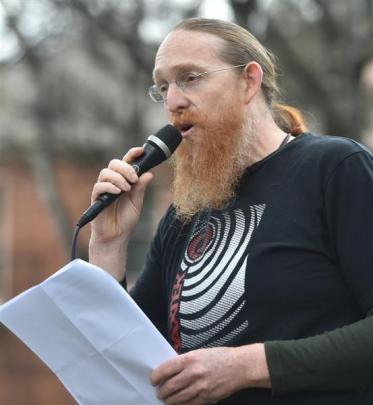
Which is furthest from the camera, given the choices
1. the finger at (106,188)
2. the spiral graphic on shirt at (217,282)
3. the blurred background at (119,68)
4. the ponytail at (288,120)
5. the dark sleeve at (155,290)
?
the blurred background at (119,68)

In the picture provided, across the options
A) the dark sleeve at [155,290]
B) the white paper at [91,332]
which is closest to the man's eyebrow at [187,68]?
the dark sleeve at [155,290]

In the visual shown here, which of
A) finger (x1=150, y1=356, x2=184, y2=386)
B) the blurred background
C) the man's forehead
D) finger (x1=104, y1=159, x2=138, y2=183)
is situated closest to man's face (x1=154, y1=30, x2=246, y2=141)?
the man's forehead

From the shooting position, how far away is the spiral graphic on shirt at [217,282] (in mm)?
2496

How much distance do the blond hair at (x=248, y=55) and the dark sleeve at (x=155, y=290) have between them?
49 cm

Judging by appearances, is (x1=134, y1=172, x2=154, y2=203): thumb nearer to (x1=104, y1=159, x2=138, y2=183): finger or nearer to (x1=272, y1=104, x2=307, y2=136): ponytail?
(x1=104, y1=159, x2=138, y2=183): finger

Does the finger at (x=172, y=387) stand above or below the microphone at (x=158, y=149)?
below

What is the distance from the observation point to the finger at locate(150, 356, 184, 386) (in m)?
2.34

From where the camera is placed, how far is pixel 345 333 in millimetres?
2324

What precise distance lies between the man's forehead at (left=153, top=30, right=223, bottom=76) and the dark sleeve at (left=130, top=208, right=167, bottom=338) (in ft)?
1.69

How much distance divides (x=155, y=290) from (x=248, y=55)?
2.57 feet

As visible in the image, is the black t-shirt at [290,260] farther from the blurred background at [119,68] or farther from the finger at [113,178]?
the blurred background at [119,68]

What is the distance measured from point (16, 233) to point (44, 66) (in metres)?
6.47

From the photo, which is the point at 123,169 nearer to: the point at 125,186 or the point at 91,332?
the point at 125,186

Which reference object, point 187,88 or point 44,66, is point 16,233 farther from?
point 187,88
